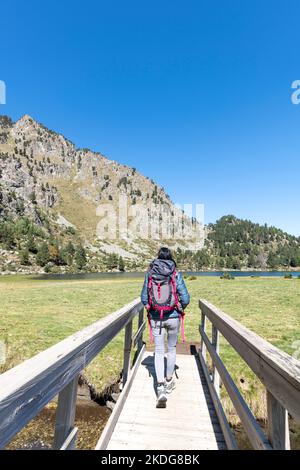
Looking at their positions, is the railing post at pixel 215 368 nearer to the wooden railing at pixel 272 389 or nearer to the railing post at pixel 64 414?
the wooden railing at pixel 272 389

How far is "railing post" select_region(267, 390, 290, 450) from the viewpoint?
204cm

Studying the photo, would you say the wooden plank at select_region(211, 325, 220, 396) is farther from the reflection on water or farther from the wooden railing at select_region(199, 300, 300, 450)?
the reflection on water

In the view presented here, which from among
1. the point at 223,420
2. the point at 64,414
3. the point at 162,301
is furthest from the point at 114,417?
the point at 64,414

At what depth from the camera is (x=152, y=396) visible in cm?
550

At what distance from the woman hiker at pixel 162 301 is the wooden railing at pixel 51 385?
1.70 meters

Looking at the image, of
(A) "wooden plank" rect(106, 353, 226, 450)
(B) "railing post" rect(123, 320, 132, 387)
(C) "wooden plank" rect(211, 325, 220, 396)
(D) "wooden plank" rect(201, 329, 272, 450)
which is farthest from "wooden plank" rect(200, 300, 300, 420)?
(B) "railing post" rect(123, 320, 132, 387)

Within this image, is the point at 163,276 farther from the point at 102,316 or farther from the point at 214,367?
the point at 102,316

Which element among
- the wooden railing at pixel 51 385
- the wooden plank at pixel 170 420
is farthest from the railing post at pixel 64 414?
the wooden plank at pixel 170 420

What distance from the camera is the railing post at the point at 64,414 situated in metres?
2.31

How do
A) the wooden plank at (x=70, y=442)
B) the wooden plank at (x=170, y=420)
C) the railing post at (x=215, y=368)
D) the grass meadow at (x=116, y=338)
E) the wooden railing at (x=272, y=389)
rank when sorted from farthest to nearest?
the grass meadow at (x=116, y=338), the railing post at (x=215, y=368), the wooden plank at (x=170, y=420), the wooden plank at (x=70, y=442), the wooden railing at (x=272, y=389)

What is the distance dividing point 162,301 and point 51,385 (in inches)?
129

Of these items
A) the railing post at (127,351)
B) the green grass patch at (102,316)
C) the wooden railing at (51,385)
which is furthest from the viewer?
the green grass patch at (102,316)
